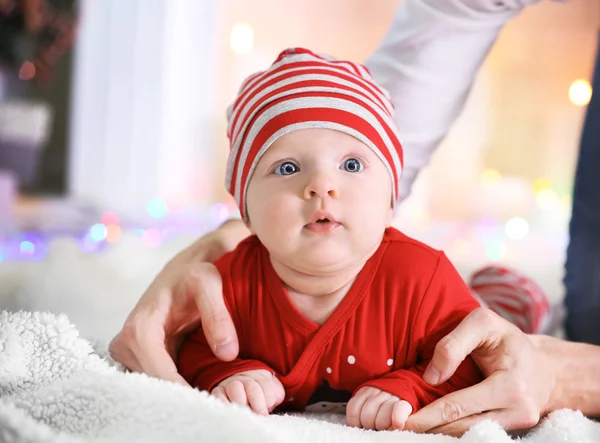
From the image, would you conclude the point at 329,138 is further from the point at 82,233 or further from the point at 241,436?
the point at 82,233

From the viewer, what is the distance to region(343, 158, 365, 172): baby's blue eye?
66 centimetres

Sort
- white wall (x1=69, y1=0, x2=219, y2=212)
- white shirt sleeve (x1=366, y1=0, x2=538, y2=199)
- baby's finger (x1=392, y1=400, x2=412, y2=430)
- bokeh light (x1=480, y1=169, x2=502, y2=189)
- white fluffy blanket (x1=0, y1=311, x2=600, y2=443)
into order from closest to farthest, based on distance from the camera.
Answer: white fluffy blanket (x1=0, y1=311, x2=600, y2=443) → baby's finger (x1=392, y1=400, x2=412, y2=430) → white shirt sleeve (x1=366, y1=0, x2=538, y2=199) → white wall (x1=69, y1=0, x2=219, y2=212) → bokeh light (x1=480, y1=169, x2=502, y2=189)

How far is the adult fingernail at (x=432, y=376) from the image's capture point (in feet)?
2.09

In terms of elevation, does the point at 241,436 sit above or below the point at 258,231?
below

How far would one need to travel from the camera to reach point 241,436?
0.49 m

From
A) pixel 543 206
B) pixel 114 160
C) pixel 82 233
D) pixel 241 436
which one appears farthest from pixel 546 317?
pixel 114 160

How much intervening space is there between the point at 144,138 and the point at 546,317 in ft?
6.88

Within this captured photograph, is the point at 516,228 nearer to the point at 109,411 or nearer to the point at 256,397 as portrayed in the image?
the point at 256,397

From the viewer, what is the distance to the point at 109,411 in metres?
0.53

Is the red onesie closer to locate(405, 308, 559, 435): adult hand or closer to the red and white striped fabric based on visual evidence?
locate(405, 308, 559, 435): adult hand

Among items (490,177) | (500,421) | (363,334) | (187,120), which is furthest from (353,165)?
(490,177)

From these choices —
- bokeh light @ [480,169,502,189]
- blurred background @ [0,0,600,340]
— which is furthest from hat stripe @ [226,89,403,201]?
bokeh light @ [480,169,502,189]

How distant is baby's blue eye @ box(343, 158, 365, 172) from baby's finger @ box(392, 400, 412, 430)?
0.21 meters

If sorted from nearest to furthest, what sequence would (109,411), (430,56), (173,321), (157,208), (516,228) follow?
(109,411)
(173,321)
(430,56)
(516,228)
(157,208)
